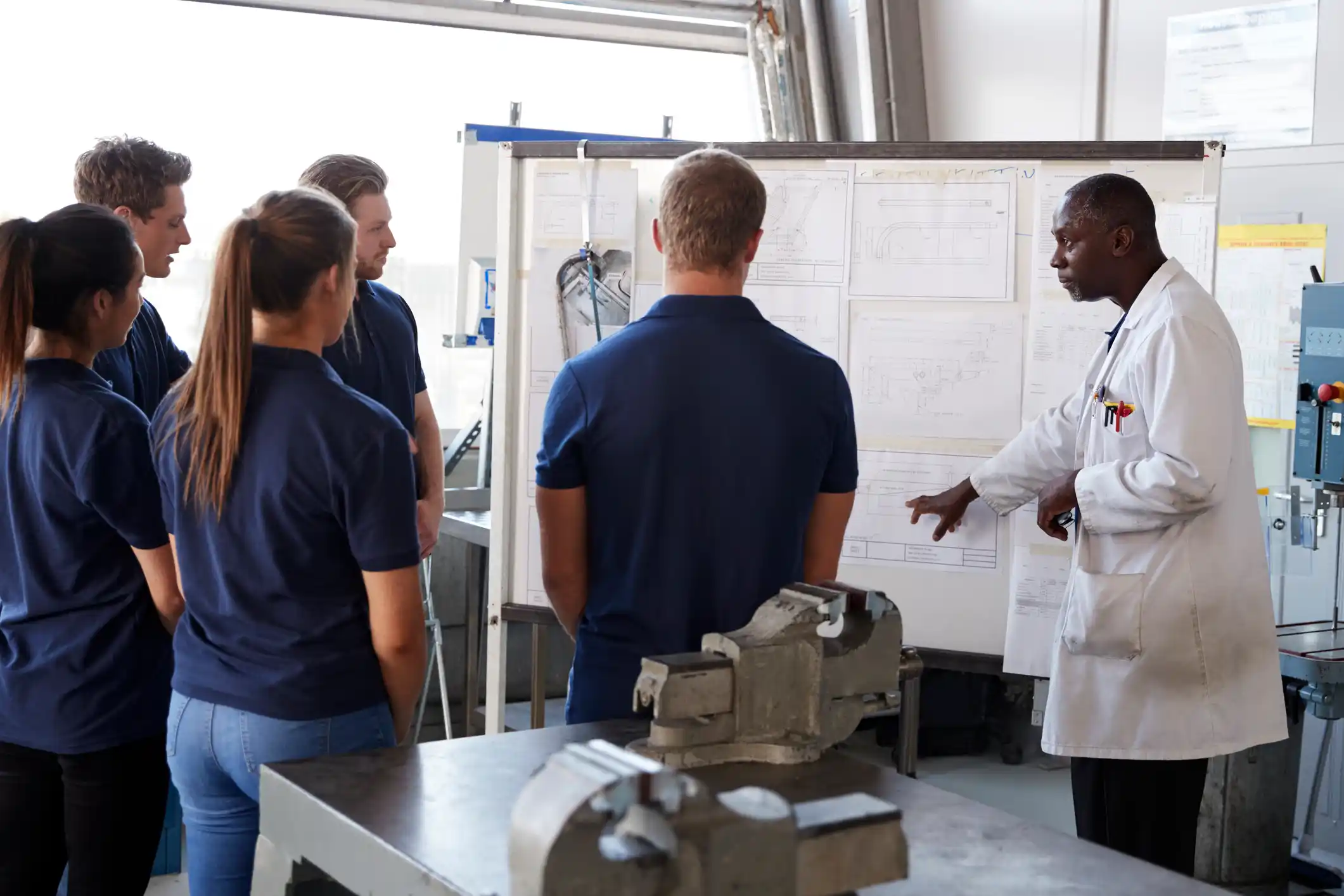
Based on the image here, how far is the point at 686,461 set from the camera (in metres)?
1.70

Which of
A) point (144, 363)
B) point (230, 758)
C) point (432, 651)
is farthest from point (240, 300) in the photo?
point (432, 651)

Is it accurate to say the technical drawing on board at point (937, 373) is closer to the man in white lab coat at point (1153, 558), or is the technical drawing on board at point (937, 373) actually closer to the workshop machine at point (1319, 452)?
the man in white lab coat at point (1153, 558)

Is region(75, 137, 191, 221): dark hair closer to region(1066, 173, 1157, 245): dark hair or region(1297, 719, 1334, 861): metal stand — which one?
region(1066, 173, 1157, 245): dark hair

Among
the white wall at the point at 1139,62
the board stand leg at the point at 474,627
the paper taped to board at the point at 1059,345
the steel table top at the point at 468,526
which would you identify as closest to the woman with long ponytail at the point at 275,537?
the paper taped to board at the point at 1059,345

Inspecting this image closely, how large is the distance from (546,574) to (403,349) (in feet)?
2.84

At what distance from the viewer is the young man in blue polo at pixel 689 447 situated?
66.7 inches

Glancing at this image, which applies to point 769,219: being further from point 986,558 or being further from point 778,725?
point 778,725

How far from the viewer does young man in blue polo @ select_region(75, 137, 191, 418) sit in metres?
2.25

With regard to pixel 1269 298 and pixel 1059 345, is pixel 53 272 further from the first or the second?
pixel 1269 298

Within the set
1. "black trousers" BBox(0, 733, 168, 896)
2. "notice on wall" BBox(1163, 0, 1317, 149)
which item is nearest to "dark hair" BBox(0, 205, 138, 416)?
"black trousers" BBox(0, 733, 168, 896)

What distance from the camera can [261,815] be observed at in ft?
4.44

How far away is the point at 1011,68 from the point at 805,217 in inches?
80.5

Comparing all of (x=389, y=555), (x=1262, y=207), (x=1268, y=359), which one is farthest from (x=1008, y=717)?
(x=389, y=555)

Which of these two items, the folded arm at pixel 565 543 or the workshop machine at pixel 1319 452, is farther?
the workshop machine at pixel 1319 452
